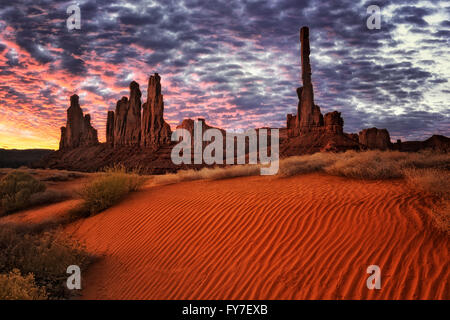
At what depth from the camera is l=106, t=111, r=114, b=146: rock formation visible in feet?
217

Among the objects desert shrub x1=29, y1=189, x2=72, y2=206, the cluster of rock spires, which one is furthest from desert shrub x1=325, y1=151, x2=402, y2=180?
the cluster of rock spires

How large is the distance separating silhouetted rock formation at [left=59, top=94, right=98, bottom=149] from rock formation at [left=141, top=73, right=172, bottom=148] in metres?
26.2

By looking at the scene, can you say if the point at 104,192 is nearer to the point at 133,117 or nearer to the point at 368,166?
the point at 368,166

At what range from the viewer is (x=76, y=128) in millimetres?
75188

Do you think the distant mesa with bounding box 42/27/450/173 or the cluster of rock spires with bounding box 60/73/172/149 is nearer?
the distant mesa with bounding box 42/27/450/173

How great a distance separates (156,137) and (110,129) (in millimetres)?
21033

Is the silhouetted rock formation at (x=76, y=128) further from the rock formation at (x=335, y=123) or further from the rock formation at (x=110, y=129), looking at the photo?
the rock formation at (x=335, y=123)

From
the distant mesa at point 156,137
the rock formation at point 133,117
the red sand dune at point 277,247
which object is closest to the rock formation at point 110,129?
the distant mesa at point 156,137

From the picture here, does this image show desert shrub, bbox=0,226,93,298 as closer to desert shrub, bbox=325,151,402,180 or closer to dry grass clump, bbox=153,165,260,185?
dry grass clump, bbox=153,165,260,185

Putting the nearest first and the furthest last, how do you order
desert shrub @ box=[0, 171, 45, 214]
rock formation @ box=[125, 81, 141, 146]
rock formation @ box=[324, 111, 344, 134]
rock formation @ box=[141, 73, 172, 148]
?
desert shrub @ box=[0, 171, 45, 214] < rock formation @ box=[324, 111, 344, 134] < rock formation @ box=[141, 73, 172, 148] < rock formation @ box=[125, 81, 141, 146]

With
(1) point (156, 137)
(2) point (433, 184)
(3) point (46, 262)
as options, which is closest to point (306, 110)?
(1) point (156, 137)

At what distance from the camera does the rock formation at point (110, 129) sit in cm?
6607
